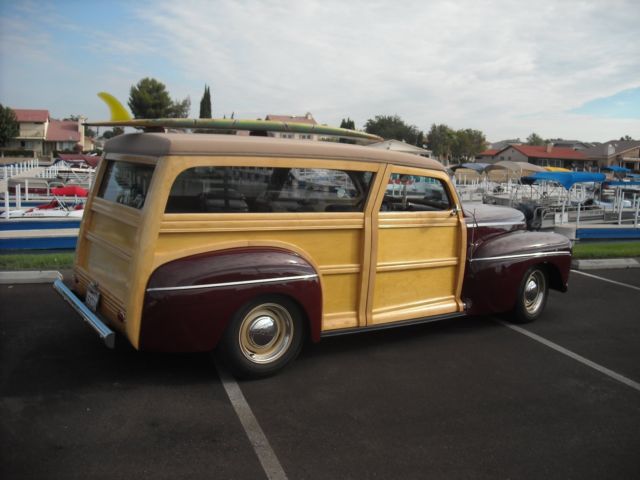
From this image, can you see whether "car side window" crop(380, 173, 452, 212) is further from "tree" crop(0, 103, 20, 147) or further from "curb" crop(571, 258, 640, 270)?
"tree" crop(0, 103, 20, 147)

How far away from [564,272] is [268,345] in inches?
148

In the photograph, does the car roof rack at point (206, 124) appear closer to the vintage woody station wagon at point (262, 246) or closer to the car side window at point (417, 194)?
the vintage woody station wagon at point (262, 246)

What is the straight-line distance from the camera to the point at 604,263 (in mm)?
9891

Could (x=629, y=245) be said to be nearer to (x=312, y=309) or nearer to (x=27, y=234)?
(x=312, y=309)

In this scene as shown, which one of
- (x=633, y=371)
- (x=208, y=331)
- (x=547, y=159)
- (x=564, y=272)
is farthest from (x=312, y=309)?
(x=547, y=159)

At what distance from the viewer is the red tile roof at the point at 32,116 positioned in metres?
66.6

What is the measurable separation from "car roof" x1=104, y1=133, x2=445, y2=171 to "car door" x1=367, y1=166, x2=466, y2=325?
0.22 metres

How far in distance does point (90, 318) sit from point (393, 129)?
70928 mm

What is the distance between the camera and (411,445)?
3.42 m

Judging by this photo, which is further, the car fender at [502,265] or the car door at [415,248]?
the car fender at [502,265]

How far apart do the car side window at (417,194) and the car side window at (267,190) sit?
0.51 meters

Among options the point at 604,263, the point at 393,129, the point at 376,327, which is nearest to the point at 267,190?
the point at 376,327

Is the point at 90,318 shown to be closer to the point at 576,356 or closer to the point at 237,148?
the point at 237,148

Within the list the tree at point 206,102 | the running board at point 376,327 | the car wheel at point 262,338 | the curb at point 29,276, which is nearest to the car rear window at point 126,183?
the car wheel at point 262,338
